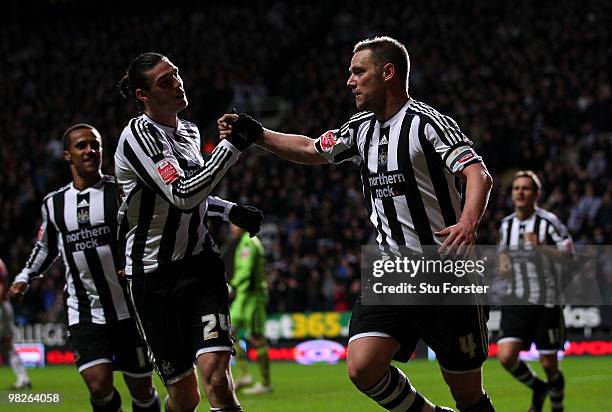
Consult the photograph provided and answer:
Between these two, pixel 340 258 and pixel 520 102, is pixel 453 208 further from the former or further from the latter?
pixel 520 102

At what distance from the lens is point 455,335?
18.7 ft

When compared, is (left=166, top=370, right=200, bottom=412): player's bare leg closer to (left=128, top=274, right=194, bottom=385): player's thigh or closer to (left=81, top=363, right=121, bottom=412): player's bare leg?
(left=128, top=274, right=194, bottom=385): player's thigh

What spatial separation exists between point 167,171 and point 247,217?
2.91 feet

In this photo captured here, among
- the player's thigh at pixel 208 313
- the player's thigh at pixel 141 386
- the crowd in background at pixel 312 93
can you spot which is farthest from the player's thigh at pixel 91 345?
the crowd in background at pixel 312 93

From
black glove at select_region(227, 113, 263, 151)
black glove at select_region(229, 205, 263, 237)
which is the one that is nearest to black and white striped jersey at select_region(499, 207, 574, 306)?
black glove at select_region(229, 205, 263, 237)

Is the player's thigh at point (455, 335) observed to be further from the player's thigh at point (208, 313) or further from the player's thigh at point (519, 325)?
the player's thigh at point (519, 325)

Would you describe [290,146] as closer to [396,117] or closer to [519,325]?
[396,117]

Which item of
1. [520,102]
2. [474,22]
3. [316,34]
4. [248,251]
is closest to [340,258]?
[520,102]

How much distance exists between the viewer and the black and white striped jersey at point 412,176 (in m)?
5.69

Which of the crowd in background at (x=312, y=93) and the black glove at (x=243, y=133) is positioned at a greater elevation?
the crowd in background at (x=312, y=93)

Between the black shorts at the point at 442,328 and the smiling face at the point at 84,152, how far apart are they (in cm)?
267

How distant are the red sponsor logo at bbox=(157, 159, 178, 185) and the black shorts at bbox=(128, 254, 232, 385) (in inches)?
22.2

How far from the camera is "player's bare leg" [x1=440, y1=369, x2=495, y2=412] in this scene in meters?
5.75

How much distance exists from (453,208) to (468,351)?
0.79 metres
